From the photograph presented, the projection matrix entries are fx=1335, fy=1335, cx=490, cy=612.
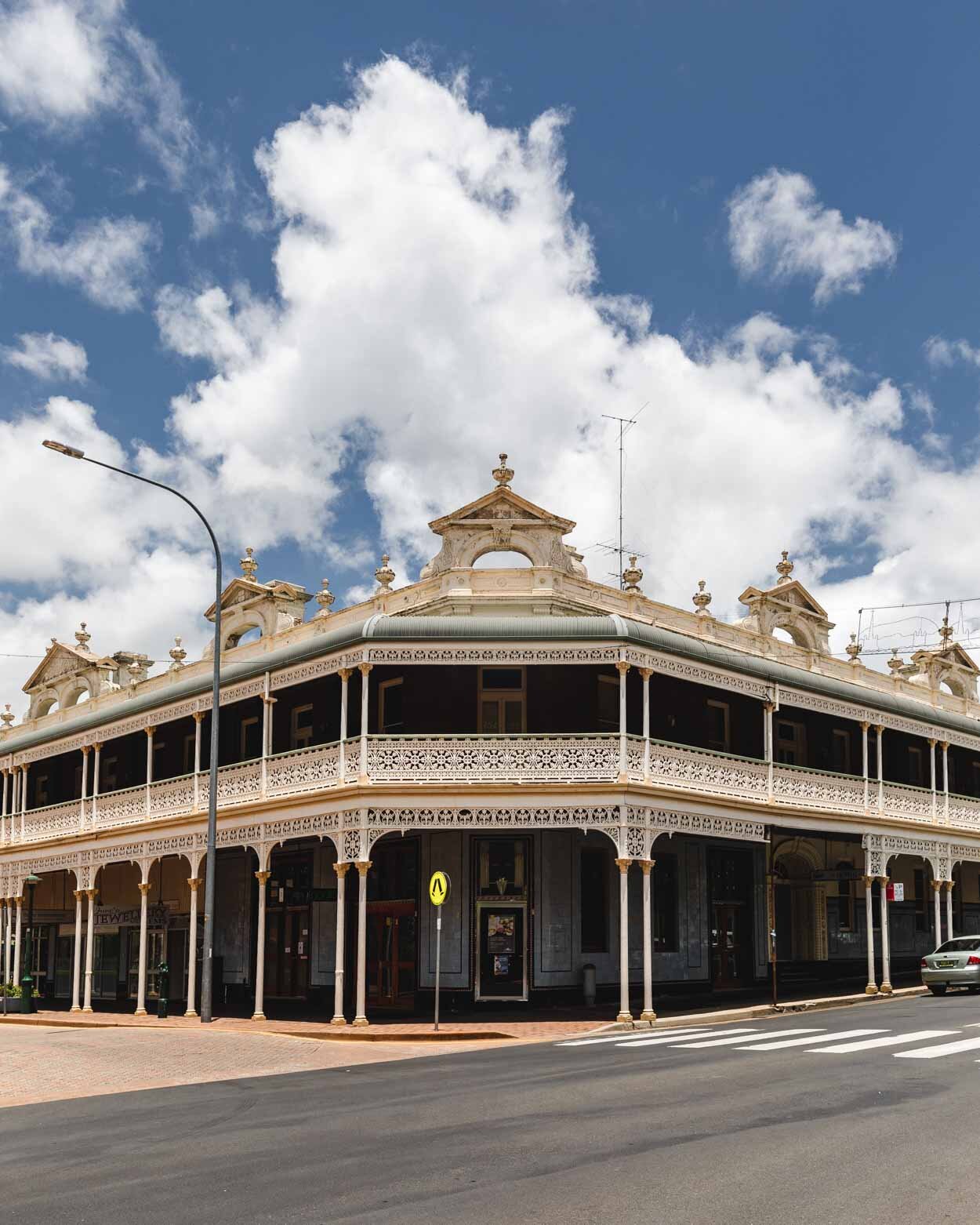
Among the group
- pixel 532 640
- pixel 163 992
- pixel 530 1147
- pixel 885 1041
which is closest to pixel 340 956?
pixel 163 992

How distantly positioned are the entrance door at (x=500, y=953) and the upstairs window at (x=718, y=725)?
6451 millimetres

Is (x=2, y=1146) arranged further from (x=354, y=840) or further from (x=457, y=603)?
(x=457, y=603)

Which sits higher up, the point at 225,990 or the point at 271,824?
the point at 271,824

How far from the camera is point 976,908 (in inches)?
1563

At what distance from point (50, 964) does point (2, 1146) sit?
31.4 meters

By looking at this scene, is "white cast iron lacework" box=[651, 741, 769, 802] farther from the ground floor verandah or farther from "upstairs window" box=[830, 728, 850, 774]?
"upstairs window" box=[830, 728, 850, 774]

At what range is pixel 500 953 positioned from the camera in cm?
2631

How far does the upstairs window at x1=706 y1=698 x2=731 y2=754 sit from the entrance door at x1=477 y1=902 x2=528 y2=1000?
254 inches

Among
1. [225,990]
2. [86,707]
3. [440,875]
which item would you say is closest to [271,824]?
[440,875]

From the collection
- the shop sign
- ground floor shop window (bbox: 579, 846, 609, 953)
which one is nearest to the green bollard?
the shop sign

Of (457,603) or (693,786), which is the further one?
(457,603)

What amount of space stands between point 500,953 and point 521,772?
14.5 feet

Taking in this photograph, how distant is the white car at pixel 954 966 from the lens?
2820cm

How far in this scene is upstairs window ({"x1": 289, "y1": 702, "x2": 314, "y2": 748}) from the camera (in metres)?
30.1
